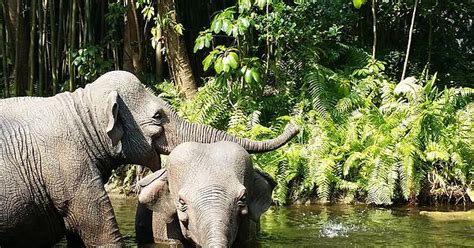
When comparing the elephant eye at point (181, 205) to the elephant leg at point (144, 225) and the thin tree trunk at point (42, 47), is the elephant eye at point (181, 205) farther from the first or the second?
the thin tree trunk at point (42, 47)

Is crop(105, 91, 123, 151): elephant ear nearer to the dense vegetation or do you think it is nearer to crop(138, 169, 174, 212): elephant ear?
crop(138, 169, 174, 212): elephant ear

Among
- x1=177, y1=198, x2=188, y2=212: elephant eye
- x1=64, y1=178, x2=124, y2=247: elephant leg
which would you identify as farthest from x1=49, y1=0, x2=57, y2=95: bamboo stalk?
x1=177, y1=198, x2=188, y2=212: elephant eye

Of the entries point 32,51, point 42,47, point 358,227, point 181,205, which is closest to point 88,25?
point 42,47

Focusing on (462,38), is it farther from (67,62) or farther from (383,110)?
(67,62)

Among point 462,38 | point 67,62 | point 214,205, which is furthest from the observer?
point 462,38

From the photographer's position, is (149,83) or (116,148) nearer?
(116,148)

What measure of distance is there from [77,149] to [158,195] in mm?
828

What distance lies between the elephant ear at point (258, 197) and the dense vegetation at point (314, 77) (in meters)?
3.87

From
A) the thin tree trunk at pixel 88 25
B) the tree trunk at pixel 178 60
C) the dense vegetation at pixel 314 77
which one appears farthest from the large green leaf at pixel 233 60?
the thin tree trunk at pixel 88 25

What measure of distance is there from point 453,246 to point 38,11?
31.1 ft

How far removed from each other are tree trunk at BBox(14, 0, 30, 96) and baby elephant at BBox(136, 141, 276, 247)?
877cm

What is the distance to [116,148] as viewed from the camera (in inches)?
294

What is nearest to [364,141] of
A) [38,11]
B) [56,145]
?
[56,145]

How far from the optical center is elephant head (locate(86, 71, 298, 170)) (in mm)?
7473
